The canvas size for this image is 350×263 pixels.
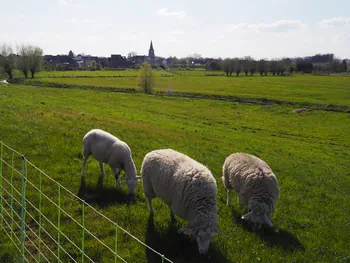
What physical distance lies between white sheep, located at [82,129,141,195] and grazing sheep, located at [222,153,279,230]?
297cm

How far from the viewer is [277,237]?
7711 millimetres

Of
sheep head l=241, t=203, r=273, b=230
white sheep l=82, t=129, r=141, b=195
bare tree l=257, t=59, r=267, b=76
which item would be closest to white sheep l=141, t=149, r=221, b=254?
white sheep l=82, t=129, r=141, b=195

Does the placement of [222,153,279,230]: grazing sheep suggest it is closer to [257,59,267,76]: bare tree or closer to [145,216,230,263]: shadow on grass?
[145,216,230,263]: shadow on grass

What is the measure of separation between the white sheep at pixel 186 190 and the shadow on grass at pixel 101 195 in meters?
0.93

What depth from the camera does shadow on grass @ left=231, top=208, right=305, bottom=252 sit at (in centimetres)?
733

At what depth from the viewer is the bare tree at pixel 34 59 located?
90.4 m

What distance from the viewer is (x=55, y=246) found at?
20.3 feet

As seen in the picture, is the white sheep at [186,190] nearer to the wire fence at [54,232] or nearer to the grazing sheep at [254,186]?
the wire fence at [54,232]

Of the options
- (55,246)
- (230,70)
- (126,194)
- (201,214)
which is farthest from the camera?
(230,70)

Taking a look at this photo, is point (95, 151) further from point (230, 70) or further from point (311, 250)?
point (230, 70)

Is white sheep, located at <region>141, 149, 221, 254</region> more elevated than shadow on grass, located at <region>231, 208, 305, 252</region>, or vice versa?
white sheep, located at <region>141, 149, 221, 254</region>

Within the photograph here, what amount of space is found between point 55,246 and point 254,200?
485cm

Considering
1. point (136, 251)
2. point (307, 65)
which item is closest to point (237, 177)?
point (136, 251)

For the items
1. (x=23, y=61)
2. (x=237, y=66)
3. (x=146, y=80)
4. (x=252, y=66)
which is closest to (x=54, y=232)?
(x=146, y=80)
